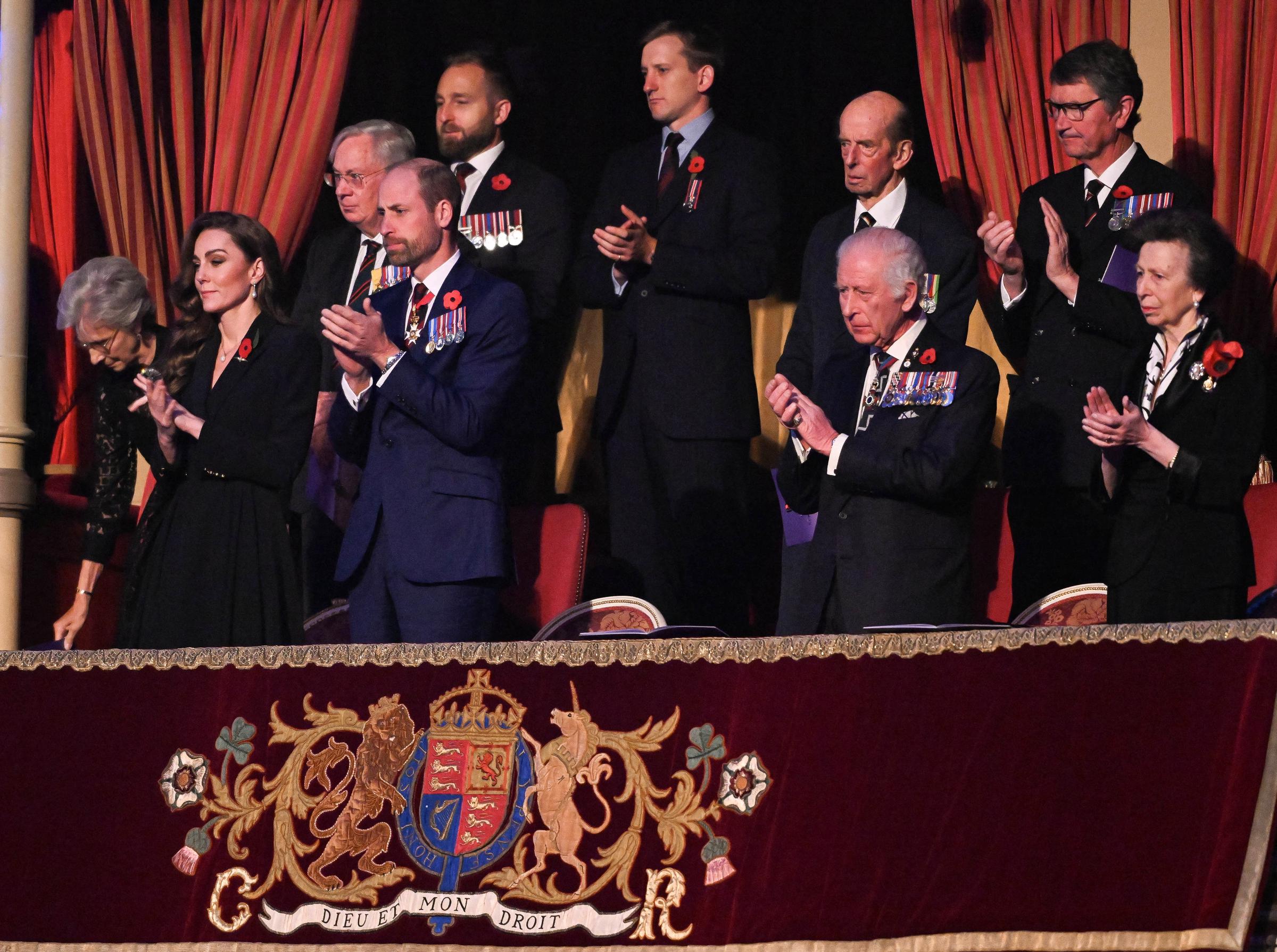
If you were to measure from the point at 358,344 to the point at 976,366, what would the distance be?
142cm

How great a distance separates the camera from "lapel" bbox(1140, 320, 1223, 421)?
4.20 metres

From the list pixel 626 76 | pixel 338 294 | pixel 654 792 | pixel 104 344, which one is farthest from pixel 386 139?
pixel 654 792

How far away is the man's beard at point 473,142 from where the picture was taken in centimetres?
572

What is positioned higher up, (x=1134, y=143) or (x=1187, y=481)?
(x=1134, y=143)

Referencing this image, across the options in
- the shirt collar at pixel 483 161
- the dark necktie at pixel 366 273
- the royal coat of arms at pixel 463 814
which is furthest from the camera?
the shirt collar at pixel 483 161

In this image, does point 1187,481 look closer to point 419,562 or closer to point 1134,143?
point 1134,143

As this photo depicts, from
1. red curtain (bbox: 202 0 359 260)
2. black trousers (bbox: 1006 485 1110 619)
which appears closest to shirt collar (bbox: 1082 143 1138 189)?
black trousers (bbox: 1006 485 1110 619)

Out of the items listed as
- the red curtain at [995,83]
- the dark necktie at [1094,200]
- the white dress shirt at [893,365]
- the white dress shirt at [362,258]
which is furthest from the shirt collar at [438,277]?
the red curtain at [995,83]

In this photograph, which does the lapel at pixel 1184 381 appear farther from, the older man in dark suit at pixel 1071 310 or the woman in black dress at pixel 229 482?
the woman in black dress at pixel 229 482

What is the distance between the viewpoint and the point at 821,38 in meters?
6.41

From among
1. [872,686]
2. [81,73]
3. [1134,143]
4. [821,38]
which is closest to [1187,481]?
[872,686]

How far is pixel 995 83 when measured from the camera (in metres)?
5.91

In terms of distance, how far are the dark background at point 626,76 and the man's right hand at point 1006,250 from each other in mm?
1306

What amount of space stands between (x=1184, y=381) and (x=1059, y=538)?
2.94 feet
